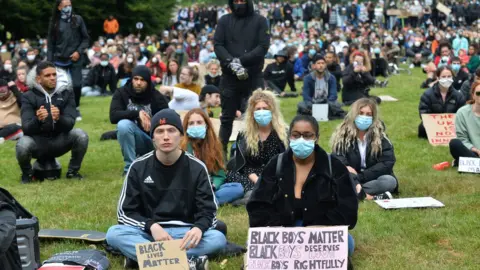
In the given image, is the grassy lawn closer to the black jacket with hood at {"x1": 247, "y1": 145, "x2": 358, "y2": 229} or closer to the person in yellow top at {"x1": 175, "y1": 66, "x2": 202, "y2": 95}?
the black jacket with hood at {"x1": 247, "y1": 145, "x2": 358, "y2": 229}

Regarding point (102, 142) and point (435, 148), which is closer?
point (435, 148)

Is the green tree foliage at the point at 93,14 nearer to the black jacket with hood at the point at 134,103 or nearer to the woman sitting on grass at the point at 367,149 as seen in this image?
the black jacket with hood at the point at 134,103

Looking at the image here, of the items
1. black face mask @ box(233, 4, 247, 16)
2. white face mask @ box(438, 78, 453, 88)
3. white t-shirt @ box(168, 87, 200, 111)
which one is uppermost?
black face mask @ box(233, 4, 247, 16)

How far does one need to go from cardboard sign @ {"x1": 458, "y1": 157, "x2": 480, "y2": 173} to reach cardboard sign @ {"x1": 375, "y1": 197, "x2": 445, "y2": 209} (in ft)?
5.59

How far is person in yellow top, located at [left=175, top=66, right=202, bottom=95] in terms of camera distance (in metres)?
14.1

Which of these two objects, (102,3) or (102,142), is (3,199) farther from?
(102,3)

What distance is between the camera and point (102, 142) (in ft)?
45.2

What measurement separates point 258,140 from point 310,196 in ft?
8.19

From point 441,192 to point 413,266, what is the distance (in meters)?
3.04

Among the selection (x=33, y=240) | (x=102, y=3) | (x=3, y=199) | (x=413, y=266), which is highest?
(x=102, y=3)

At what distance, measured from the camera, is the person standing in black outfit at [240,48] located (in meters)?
10.4

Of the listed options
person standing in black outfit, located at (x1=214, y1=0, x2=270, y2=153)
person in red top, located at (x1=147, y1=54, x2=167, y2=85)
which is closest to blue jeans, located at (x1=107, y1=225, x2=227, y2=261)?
person standing in black outfit, located at (x1=214, y1=0, x2=270, y2=153)

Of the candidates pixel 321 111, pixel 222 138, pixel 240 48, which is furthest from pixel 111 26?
pixel 240 48

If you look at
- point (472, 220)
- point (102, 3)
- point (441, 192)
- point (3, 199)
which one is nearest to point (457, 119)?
point (441, 192)
